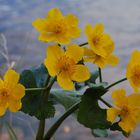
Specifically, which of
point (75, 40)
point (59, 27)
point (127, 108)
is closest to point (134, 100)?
point (127, 108)

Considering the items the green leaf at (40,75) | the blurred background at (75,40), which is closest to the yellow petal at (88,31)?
the green leaf at (40,75)

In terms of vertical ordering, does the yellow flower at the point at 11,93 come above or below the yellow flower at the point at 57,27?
below

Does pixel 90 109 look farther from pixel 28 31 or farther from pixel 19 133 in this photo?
pixel 28 31

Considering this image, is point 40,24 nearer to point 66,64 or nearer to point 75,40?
point 66,64

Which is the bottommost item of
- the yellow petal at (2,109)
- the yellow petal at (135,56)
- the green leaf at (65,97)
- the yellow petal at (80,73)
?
the green leaf at (65,97)

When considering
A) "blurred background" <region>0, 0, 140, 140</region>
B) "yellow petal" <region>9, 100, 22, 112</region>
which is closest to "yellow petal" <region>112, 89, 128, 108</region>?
"yellow petal" <region>9, 100, 22, 112</region>

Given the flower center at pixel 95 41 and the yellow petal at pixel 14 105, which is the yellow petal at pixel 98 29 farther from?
the yellow petal at pixel 14 105

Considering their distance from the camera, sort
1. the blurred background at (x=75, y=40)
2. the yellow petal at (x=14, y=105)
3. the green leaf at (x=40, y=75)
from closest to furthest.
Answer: the yellow petal at (x=14, y=105) → the green leaf at (x=40, y=75) → the blurred background at (x=75, y=40)

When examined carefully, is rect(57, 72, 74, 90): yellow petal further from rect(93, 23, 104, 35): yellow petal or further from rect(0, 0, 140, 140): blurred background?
rect(0, 0, 140, 140): blurred background

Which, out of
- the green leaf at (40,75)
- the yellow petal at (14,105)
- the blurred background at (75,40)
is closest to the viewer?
the yellow petal at (14,105)
